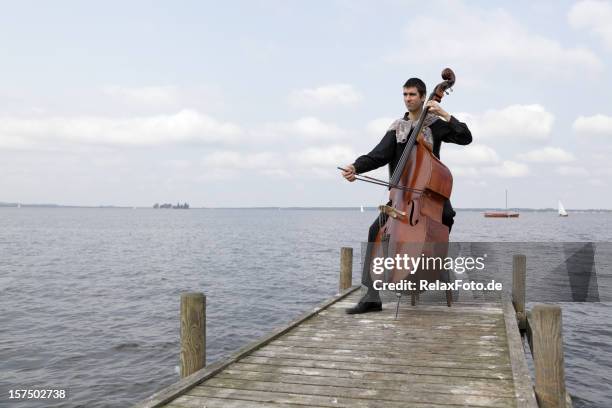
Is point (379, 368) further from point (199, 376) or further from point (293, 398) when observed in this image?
point (199, 376)

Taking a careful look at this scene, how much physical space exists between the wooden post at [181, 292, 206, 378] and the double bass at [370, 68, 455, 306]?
2.29m

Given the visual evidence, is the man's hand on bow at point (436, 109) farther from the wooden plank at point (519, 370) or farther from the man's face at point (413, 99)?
the wooden plank at point (519, 370)

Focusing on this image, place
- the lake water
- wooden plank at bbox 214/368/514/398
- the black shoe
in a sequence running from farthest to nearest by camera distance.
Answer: the lake water, the black shoe, wooden plank at bbox 214/368/514/398

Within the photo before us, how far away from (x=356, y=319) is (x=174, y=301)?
13.0 metres

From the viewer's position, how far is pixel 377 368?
475cm

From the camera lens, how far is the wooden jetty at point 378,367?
4043 mm

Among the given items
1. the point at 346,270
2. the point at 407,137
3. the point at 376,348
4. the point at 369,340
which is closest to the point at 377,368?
the point at 376,348

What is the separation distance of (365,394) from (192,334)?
1.90 meters

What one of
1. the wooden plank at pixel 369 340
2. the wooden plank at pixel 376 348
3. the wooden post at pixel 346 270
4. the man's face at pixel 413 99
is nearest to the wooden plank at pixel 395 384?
the wooden plank at pixel 376 348

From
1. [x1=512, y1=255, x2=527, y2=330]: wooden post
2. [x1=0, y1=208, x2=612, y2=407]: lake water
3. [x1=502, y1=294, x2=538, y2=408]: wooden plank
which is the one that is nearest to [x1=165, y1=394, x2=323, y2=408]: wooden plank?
[x1=502, y1=294, x2=538, y2=408]: wooden plank

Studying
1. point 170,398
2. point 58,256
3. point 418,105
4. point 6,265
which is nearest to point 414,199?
point 418,105

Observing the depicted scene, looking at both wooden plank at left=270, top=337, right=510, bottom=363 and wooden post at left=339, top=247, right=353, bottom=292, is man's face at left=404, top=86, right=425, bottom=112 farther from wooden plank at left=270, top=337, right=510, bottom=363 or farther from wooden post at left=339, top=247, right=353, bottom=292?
wooden post at left=339, top=247, right=353, bottom=292

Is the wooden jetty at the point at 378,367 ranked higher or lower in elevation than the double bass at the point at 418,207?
lower

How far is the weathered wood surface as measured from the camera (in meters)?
4.03
